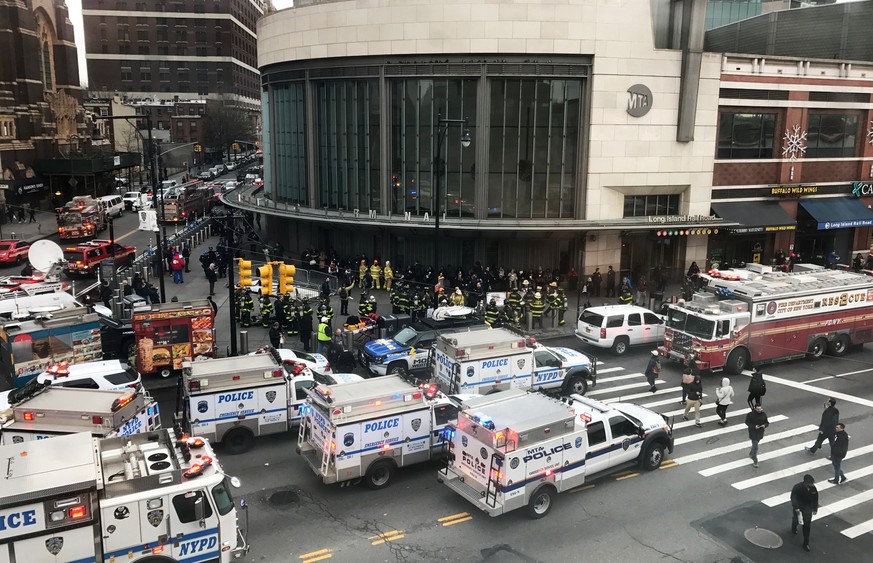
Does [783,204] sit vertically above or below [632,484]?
above

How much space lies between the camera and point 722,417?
19.0m

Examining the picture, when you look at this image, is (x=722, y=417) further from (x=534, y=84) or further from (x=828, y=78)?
(x=828, y=78)

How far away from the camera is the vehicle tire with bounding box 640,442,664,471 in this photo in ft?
53.3

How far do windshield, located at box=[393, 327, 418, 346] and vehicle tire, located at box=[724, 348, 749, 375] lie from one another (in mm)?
10534

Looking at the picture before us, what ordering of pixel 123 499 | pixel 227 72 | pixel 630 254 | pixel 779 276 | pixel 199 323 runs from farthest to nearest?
pixel 227 72 < pixel 630 254 < pixel 779 276 < pixel 199 323 < pixel 123 499

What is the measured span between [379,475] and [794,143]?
35659 millimetres

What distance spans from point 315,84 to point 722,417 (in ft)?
98.8

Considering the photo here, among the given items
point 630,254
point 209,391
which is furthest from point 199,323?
point 630,254

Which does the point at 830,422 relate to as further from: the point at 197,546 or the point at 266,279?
the point at 266,279

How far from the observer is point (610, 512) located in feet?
47.6

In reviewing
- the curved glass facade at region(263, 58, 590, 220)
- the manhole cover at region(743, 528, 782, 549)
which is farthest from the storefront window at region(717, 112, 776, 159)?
the manhole cover at region(743, 528, 782, 549)

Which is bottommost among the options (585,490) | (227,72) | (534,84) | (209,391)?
(585,490)

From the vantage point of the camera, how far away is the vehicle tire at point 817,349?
25203mm

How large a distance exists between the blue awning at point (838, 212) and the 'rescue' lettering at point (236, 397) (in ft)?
121
